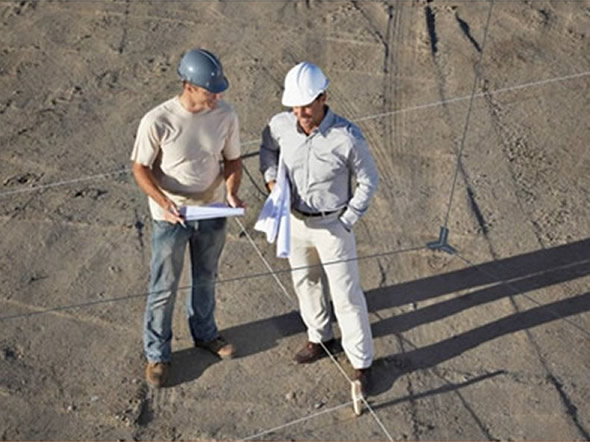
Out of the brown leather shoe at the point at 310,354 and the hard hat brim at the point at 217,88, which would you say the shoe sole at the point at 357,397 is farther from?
the hard hat brim at the point at 217,88

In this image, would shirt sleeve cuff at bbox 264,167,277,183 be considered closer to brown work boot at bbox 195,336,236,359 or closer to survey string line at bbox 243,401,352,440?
brown work boot at bbox 195,336,236,359

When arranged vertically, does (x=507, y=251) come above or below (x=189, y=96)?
below

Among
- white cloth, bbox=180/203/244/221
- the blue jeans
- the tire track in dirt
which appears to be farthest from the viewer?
the tire track in dirt

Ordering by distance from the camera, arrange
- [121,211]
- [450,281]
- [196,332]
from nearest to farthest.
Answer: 1. [196,332]
2. [450,281]
3. [121,211]

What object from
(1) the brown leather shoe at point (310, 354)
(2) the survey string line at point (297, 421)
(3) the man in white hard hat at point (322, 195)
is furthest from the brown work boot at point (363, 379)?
(1) the brown leather shoe at point (310, 354)

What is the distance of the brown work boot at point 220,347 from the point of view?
21.3 ft

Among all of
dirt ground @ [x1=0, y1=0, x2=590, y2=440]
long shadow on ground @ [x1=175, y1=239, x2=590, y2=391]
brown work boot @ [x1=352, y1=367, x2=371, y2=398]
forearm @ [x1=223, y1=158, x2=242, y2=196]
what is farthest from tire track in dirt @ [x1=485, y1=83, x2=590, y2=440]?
forearm @ [x1=223, y1=158, x2=242, y2=196]

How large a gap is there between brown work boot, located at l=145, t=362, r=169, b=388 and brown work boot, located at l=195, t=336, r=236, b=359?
32cm

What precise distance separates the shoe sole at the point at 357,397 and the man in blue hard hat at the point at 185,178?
1.03 metres

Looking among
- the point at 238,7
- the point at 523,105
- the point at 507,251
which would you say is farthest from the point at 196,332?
the point at 238,7

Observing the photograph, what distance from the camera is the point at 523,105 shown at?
28.6 feet

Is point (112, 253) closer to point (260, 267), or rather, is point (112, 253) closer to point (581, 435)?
point (260, 267)

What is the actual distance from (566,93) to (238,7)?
3220 millimetres

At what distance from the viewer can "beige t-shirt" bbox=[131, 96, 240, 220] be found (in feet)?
18.4
